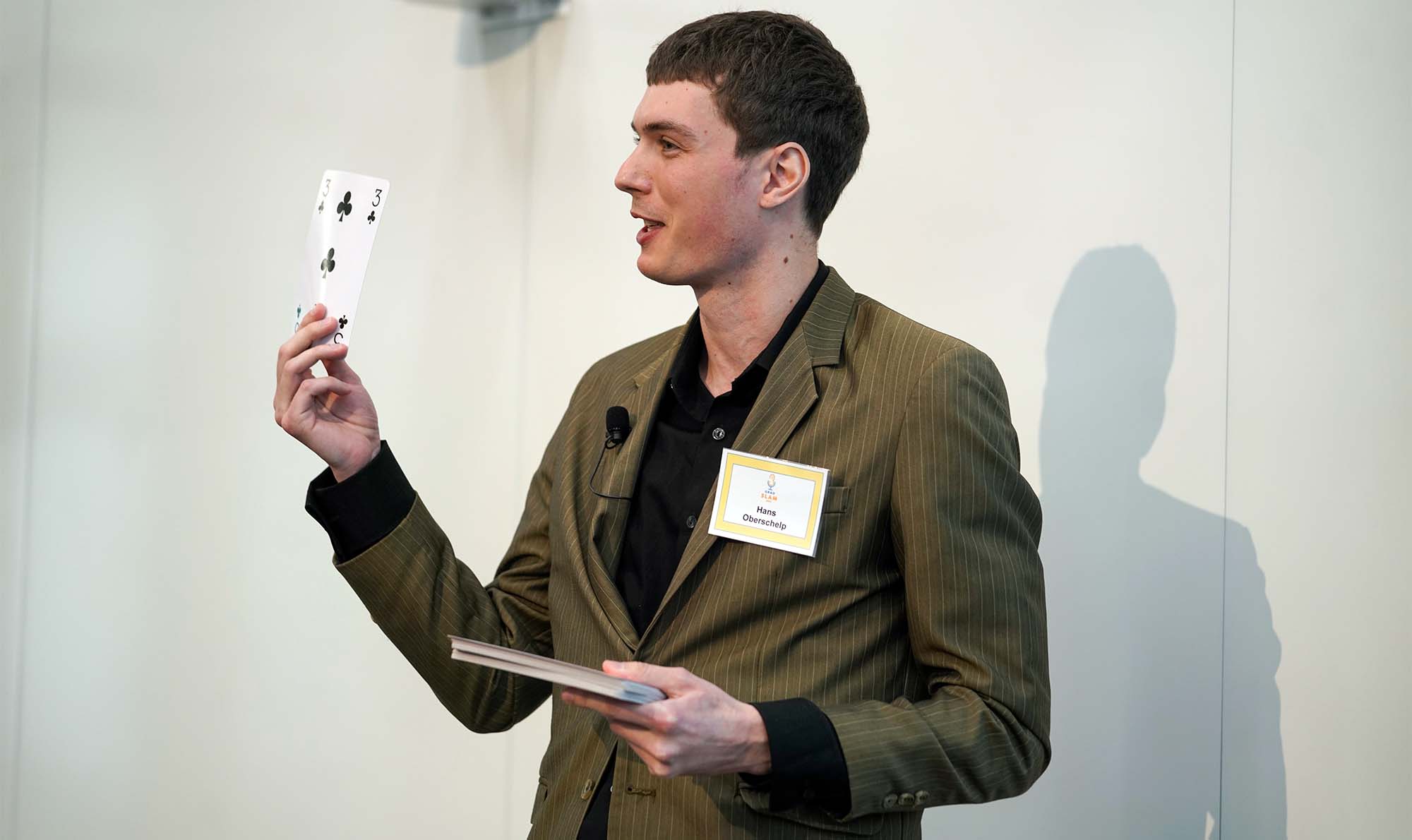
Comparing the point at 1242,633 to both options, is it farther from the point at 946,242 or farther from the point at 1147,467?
the point at 946,242

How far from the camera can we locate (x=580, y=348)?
3.68m

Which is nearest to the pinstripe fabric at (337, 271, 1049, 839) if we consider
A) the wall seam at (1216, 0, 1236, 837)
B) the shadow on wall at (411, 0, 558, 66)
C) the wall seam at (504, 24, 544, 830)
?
the wall seam at (1216, 0, 1236, 837)

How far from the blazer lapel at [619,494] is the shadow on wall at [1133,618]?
0.98 meters

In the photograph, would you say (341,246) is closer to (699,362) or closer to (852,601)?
(699,362)

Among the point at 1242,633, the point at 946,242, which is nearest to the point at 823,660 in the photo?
the point at 1242,633

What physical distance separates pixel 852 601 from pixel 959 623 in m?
0.14

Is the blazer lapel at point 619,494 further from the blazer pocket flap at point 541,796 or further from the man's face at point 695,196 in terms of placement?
the blazer pocket flap at point 541,796

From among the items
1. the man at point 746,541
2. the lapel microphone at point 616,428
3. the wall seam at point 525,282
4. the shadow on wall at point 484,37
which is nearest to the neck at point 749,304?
the man at point 746,541

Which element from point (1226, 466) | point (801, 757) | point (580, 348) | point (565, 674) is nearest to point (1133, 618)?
point (1226, 466)

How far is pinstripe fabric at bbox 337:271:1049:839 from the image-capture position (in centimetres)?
158

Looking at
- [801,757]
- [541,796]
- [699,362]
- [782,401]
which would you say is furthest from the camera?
[699,362]

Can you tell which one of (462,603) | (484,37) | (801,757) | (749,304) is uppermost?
(484,37)

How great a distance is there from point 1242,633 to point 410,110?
8.67 feet

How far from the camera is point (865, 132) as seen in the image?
6.67 feet
